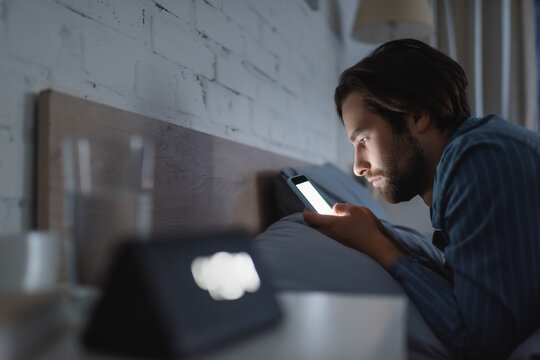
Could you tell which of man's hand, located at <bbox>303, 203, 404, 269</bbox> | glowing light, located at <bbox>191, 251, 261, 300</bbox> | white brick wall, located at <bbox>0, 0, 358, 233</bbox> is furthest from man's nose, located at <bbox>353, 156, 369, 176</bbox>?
glowing light, located at <bbox>191, 251, 261, 300</bbox>

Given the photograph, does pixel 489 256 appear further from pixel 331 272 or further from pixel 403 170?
pixel 403 170

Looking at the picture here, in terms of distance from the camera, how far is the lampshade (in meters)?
2.10

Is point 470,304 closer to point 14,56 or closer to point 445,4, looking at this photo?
point 14,56

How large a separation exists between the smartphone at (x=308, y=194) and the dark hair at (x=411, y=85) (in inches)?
10.1

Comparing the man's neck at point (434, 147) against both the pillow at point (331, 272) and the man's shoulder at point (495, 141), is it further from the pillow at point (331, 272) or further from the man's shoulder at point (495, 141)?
the pillow at point (331, 272)

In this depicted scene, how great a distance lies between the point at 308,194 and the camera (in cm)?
113

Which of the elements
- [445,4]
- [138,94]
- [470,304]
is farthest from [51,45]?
[445,4]

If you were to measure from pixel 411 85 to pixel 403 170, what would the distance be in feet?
0.70

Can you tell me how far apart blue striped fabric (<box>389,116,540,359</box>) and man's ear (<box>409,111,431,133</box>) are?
310mm

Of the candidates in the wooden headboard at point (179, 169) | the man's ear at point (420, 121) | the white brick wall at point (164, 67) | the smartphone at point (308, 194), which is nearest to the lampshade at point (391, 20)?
the white brick wall at point (164, 67)

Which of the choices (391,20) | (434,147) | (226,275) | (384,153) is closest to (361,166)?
(384,153)

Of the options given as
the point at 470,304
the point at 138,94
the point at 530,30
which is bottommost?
the point at 470,304

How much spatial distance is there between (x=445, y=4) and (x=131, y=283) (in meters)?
2.98

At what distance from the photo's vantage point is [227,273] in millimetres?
398
